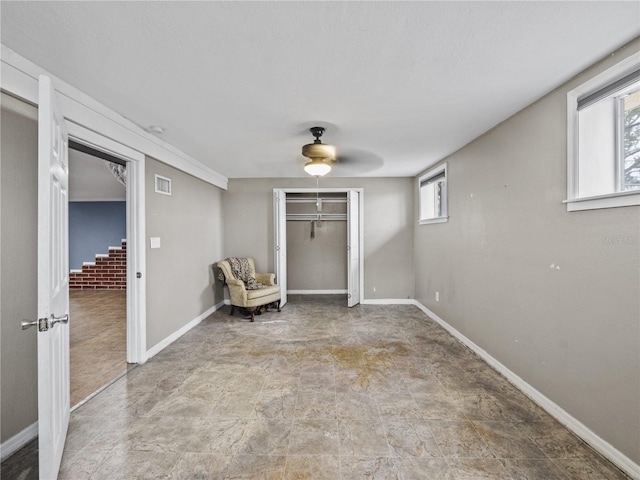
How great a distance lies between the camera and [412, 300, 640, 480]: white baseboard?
5.41ft

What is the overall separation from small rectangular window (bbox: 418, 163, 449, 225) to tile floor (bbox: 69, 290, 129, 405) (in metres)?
4.22

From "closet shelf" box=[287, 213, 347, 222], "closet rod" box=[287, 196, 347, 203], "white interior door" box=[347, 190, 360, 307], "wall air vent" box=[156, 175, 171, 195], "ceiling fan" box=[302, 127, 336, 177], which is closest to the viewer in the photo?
"ceiling fan" box=[302, 127, 336, 177]

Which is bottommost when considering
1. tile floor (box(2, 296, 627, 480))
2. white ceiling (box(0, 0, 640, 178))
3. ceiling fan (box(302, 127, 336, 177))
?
tile floor (box(2, 296, 627, 480))

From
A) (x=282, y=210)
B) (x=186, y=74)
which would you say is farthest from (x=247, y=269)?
(x=186, y=74)

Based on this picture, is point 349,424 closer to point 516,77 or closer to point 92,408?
point 92,408

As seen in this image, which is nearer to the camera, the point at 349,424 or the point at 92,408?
the point at 349,424

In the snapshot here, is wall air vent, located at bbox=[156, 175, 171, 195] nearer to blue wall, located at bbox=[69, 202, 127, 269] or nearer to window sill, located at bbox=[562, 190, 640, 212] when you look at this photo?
window sill, located at bbox=[562, 190, 640, 212]

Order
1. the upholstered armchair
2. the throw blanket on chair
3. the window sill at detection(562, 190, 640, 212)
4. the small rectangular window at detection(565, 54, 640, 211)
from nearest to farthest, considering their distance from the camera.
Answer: the window sill at detection(562, 190, 640, 212)
the small rectangular window at detection(565, 54, 640, 211)
the upholstered armchair
the throw blanket on chair

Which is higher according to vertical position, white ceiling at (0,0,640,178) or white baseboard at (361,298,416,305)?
white ceiling at (0,0,640,178)

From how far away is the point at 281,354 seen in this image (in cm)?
329

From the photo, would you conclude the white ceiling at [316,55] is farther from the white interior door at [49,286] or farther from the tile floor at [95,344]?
the tile floor at [95,344]

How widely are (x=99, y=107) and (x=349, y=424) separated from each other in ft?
9.88

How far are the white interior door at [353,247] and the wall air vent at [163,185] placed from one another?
281 centimetres

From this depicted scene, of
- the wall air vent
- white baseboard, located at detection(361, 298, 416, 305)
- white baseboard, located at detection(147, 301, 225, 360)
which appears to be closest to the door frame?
white baseboard, located at detection(361, 298, 416, 305)
